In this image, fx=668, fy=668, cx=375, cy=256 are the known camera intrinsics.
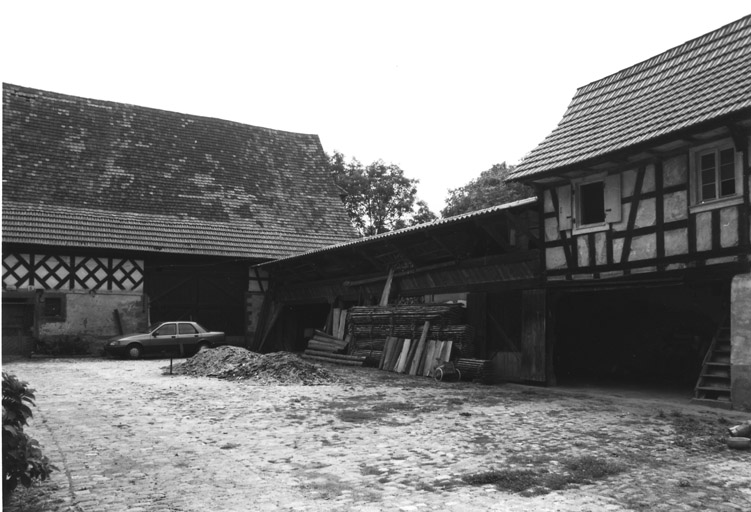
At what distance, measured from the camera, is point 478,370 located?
49.2 feet

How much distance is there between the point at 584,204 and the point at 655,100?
96.7 inches

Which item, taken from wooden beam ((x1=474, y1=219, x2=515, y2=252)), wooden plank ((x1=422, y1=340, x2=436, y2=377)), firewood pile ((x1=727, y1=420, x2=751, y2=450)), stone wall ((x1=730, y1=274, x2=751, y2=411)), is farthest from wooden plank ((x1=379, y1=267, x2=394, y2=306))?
firewood pile ((x1=727, y1=420, x2=751, y2=450))

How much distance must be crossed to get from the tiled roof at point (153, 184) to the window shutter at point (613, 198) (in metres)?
17.0

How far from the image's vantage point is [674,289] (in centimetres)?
1365

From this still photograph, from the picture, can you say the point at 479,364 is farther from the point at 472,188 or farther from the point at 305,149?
the point at 472,188

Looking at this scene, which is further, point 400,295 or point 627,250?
point 400,295

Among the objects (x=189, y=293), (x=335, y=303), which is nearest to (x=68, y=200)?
(x=189, y=293)

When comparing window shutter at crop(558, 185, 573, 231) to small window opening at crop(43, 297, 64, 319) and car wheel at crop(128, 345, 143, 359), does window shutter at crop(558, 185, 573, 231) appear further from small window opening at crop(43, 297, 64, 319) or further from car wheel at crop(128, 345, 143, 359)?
small window opening at crop(43, 297, 64, 319)

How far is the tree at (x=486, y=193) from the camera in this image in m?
42.7

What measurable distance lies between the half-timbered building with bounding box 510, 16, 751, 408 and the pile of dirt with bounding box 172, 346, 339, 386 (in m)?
5.40

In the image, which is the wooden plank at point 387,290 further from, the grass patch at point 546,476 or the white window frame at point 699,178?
the grass patch at point 546,476

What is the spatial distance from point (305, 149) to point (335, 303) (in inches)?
545

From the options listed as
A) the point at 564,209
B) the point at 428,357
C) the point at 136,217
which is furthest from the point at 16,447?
the point at 136,217

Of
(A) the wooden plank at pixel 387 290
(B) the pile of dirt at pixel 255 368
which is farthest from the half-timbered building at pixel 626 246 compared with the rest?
(B) the pile of dirt at pixel 255 368
